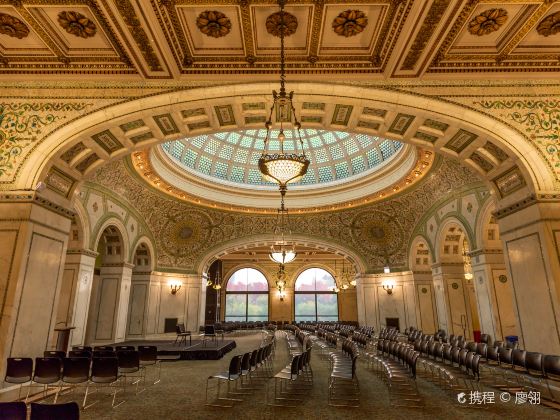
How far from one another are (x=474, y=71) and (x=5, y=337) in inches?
422

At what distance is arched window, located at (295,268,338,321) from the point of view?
28.7 meters

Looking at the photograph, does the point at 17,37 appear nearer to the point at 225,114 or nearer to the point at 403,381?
the point at 225,114

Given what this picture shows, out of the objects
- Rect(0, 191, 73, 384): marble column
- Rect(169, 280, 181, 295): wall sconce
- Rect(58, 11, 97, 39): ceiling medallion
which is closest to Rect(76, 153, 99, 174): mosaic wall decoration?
Rect(0, 191, 73, 384): marble column

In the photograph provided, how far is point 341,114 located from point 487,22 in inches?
132

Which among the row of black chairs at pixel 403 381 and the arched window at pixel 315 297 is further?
the arched window at pixel 315 297

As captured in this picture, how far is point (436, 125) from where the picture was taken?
26.7 feet

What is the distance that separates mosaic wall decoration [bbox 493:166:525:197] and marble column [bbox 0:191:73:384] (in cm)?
1024

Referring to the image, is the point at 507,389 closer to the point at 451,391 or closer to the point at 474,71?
the point at 451,391

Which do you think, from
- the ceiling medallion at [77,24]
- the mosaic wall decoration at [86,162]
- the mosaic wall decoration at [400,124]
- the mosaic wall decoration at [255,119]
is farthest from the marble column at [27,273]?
the mosaic wall decoration at [400,124]

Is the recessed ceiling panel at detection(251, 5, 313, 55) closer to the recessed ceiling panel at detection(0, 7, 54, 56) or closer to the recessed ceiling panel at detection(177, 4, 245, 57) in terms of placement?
the recessed ceiling panel at detection(177, 4, 245, 57)

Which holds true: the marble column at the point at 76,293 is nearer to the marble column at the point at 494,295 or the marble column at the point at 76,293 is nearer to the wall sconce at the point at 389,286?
the marble column at the point at 494,295

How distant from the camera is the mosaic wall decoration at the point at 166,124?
815 cm

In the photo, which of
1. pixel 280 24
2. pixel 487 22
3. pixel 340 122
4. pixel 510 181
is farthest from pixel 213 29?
pixel 510 181

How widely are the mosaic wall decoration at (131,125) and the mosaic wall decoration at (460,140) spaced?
7.46 m
